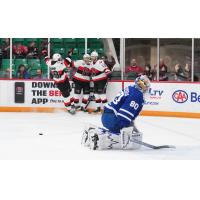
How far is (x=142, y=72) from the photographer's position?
42.2 ft

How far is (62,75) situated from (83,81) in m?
0.47

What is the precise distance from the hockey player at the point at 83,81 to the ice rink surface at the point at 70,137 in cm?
41

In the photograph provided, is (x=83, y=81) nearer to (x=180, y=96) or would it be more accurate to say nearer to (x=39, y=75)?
(x=39, y=75)

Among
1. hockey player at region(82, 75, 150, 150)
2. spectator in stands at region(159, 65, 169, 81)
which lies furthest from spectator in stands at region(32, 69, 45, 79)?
hockey player at region(82, 75, 150, 150)

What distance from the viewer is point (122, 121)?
778cm

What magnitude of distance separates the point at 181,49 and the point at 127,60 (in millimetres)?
1202

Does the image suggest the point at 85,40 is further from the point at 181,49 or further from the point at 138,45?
the point at 181,49

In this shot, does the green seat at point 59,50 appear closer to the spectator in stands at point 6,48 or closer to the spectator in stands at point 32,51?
the spectator in stands at point 32,51

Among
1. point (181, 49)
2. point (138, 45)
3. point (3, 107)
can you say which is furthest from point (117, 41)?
point (3, 107)

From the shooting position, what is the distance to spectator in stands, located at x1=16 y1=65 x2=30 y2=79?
42.5ft

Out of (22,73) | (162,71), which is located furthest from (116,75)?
(22,73)

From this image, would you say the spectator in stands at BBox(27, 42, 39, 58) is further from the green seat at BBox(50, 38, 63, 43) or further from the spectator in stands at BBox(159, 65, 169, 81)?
the spectator in stands at BBox(159, 65, 169, 81)

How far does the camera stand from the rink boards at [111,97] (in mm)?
11758

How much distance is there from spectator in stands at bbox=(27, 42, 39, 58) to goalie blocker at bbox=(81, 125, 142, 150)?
589cm
